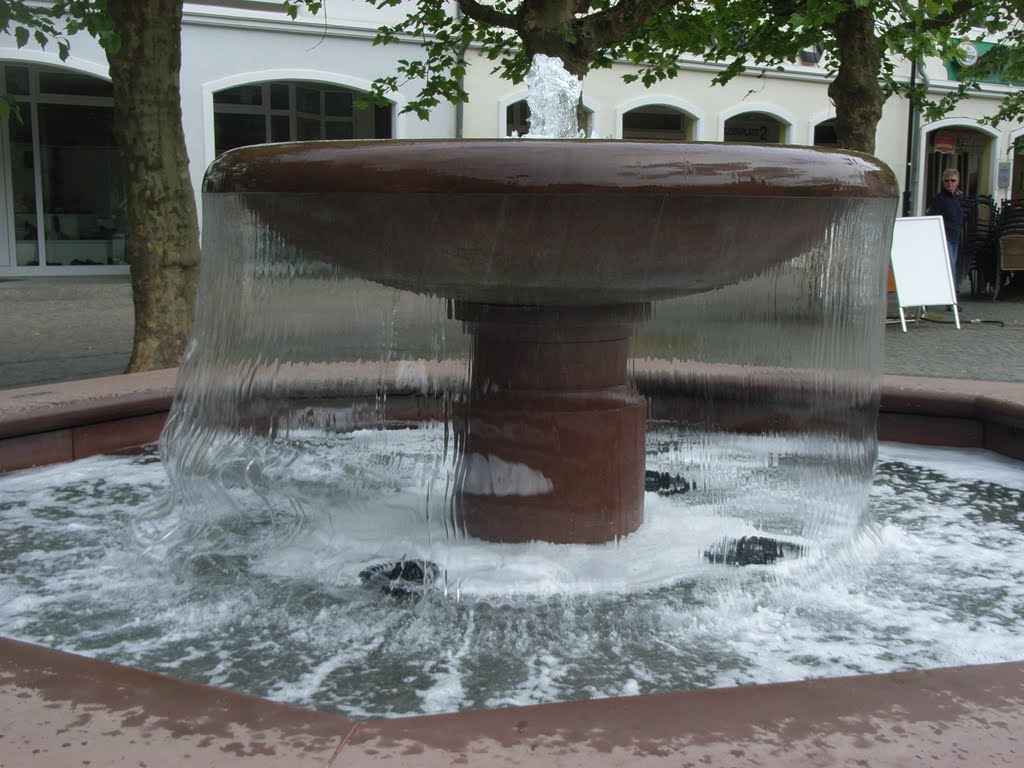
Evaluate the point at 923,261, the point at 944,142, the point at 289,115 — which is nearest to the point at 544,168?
the point at 923,261

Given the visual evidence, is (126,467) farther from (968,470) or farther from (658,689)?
(968,470)

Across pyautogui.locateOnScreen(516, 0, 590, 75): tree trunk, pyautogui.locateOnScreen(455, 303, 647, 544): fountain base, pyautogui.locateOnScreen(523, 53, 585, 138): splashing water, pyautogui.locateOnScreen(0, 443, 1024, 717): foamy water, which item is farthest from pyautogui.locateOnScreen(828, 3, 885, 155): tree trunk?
pyautogui.locateOnScreen(455, 303, 647, 544): fountain base

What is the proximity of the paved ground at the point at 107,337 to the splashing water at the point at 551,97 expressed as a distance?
491cm

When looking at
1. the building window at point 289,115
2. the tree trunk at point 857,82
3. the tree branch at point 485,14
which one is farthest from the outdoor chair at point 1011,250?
the building window at point 289,115

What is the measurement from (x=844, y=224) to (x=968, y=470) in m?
1.87

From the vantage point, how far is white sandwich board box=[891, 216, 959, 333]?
11508mm

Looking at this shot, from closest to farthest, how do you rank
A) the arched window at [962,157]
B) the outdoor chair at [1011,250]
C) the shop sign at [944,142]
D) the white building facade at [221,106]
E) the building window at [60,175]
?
1. the outdoor chair at [1011,250]
2. the white building facade at [221,106]
3. the building window at [60,175]
4. the shop sign at [944,142]
5. the arched window at [962,157]

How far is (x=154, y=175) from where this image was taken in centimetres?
669

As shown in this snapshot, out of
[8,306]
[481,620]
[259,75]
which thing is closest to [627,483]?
[481,620]

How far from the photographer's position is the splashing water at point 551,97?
367 cm

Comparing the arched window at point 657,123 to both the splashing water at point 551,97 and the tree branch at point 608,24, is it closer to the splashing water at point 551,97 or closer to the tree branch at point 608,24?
the tree branch at point 608,24

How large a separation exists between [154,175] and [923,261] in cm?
802

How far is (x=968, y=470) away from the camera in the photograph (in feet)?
14.3

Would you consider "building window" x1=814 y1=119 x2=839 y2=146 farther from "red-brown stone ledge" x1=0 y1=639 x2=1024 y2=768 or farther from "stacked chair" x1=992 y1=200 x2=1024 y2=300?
"red-brown stone ledge" x1=0 y1=639 x2=1024 y2=768
